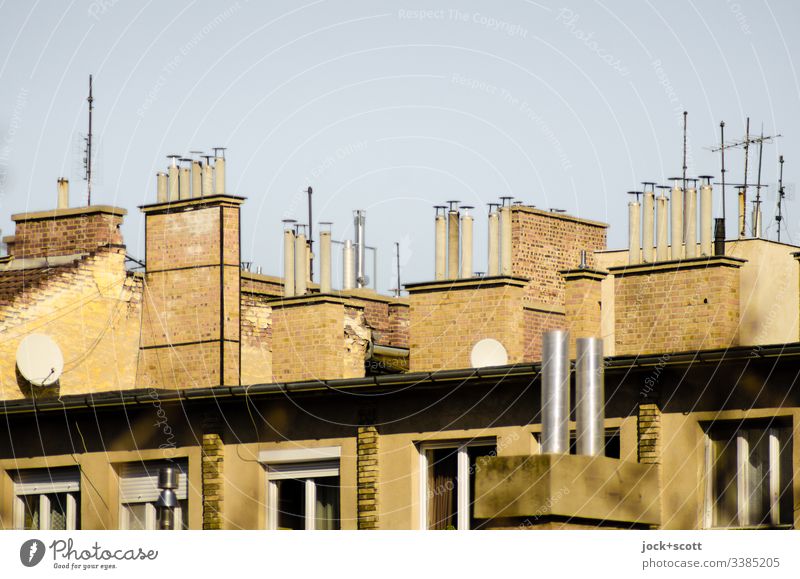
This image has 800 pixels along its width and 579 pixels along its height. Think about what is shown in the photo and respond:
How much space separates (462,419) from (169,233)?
8.63 m

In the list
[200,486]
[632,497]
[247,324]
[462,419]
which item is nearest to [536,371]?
[462,419]

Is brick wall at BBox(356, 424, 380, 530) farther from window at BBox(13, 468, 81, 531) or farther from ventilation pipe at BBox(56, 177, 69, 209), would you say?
ventilation pipe at BBox(56, 177, 69, 209)

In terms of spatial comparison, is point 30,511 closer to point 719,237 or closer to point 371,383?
point 371,383

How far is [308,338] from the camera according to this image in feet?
96.0

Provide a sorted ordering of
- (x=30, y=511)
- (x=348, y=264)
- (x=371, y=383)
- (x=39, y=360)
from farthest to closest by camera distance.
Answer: (x=348, y=264) < (x=39, y=360) < (x=30, y=511) < (x=371, y=383)

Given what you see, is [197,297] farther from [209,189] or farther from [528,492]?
[528,492]

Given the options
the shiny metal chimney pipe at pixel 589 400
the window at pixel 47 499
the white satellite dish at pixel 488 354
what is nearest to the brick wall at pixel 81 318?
the window at pixel 47 499

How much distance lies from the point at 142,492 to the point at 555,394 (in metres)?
13.4

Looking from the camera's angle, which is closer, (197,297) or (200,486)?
(200,486)

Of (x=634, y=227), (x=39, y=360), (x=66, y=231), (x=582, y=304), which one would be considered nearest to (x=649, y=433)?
(x=582, y=304)

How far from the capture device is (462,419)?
2588cm

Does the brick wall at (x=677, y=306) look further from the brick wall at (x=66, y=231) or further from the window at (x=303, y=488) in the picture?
the brick wall at (x=66, y=231)

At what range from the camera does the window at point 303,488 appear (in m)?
27.2
